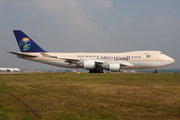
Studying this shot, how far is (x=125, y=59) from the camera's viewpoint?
34031 mm

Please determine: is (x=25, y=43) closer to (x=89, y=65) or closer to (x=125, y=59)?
(x=89, y=65)

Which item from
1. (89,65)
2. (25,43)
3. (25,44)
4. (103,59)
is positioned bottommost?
(89,65)

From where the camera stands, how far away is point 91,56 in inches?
1380

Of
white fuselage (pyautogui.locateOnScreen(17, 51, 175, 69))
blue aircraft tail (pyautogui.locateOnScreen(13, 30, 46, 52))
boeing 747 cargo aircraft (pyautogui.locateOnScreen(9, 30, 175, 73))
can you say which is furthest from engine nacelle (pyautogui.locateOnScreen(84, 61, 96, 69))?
blue aircraft tail (pyautogui.locateOnScreen(13, 30, 46, 52))

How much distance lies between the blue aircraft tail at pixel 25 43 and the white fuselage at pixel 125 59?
5.27 ft

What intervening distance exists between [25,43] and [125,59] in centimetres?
1932

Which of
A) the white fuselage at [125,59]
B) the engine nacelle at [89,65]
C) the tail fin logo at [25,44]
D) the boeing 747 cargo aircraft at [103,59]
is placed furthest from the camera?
the tail fin logo at [25,44]

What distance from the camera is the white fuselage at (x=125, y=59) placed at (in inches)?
1334

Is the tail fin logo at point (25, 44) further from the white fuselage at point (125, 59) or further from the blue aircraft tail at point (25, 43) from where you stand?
the white fuselage at point (125, 59)

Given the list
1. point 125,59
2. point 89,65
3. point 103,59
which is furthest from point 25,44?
point 125,59

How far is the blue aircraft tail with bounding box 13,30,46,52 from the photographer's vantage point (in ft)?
118

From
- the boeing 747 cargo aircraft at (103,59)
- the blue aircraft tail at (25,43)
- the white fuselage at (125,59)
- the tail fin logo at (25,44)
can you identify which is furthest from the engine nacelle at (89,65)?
the tail fin logo at (25,44)

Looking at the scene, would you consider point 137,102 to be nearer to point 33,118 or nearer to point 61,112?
point 61,112

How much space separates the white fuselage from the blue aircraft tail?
161 cm
